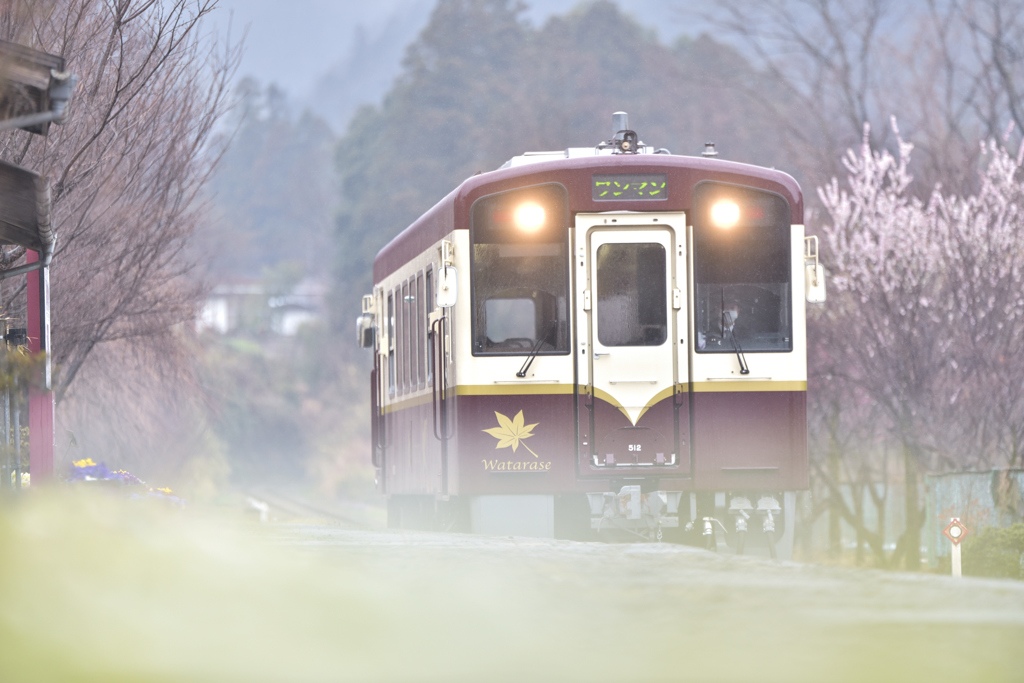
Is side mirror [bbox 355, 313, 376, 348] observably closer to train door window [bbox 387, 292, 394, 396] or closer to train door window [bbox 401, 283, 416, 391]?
train door window [bbox 387, 292, 394, 396]

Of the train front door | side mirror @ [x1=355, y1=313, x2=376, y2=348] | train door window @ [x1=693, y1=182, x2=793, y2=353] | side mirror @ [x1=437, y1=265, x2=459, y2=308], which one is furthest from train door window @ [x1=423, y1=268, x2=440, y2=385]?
side mirror @ [x1=355, y1=313, x2=376, y2=348]

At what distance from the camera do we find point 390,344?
52.0 ft

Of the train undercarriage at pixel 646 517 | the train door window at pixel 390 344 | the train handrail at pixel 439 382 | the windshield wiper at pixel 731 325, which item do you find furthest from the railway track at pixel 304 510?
the windshield wiper at pixel 731 325

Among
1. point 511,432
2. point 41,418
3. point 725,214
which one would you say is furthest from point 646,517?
point 41,418

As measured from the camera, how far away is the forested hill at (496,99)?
232 feet

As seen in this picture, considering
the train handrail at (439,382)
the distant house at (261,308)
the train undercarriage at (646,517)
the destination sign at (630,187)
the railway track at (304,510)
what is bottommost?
the railway track at (304,510)

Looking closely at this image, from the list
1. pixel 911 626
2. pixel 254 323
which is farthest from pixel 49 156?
pixel 254 323

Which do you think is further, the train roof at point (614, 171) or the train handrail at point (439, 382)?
the train handrail at point (439, 382)

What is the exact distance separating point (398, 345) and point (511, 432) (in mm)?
3970

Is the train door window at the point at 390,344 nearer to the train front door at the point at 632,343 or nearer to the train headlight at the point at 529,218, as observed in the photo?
the train headlight at the point at 529,218

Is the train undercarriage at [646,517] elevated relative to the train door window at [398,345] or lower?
lower

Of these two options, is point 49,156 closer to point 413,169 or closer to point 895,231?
point 895,231

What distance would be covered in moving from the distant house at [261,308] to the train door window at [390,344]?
89814mm

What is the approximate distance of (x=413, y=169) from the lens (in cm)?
7525
